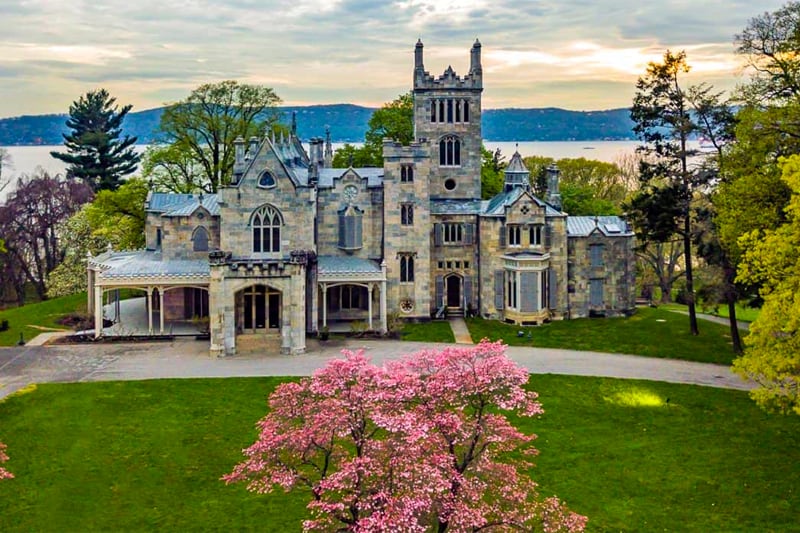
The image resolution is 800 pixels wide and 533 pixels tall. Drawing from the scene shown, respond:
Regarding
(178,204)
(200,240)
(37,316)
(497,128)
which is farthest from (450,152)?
(497,128)

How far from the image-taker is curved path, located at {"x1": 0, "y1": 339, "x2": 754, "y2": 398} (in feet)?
108

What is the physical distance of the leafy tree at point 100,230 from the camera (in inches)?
Answer: 2157

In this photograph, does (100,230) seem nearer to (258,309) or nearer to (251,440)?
(258,309)

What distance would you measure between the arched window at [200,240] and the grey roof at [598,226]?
2173 cm

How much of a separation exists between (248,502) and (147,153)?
1694 inches

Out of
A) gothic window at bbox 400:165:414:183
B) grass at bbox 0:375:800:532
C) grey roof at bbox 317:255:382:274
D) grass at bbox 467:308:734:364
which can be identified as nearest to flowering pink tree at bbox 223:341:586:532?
grass at bbox 0:375:800:532

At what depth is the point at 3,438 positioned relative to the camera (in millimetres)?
25484

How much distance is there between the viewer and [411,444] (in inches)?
619

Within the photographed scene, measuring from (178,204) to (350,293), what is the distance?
11.8m

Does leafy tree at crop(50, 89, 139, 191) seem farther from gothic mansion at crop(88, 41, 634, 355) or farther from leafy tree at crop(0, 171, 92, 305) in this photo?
Answer: gothic mansion at crop(88, 41, 634, 355)

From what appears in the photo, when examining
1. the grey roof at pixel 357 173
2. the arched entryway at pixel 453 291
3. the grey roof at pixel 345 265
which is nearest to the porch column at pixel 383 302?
the grey roof at pixel 345 265

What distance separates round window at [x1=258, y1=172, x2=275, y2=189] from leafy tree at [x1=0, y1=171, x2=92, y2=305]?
89.1 ft

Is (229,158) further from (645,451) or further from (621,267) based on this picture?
(645,451)

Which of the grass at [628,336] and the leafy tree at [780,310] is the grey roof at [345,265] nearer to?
the grass at [628,336]
